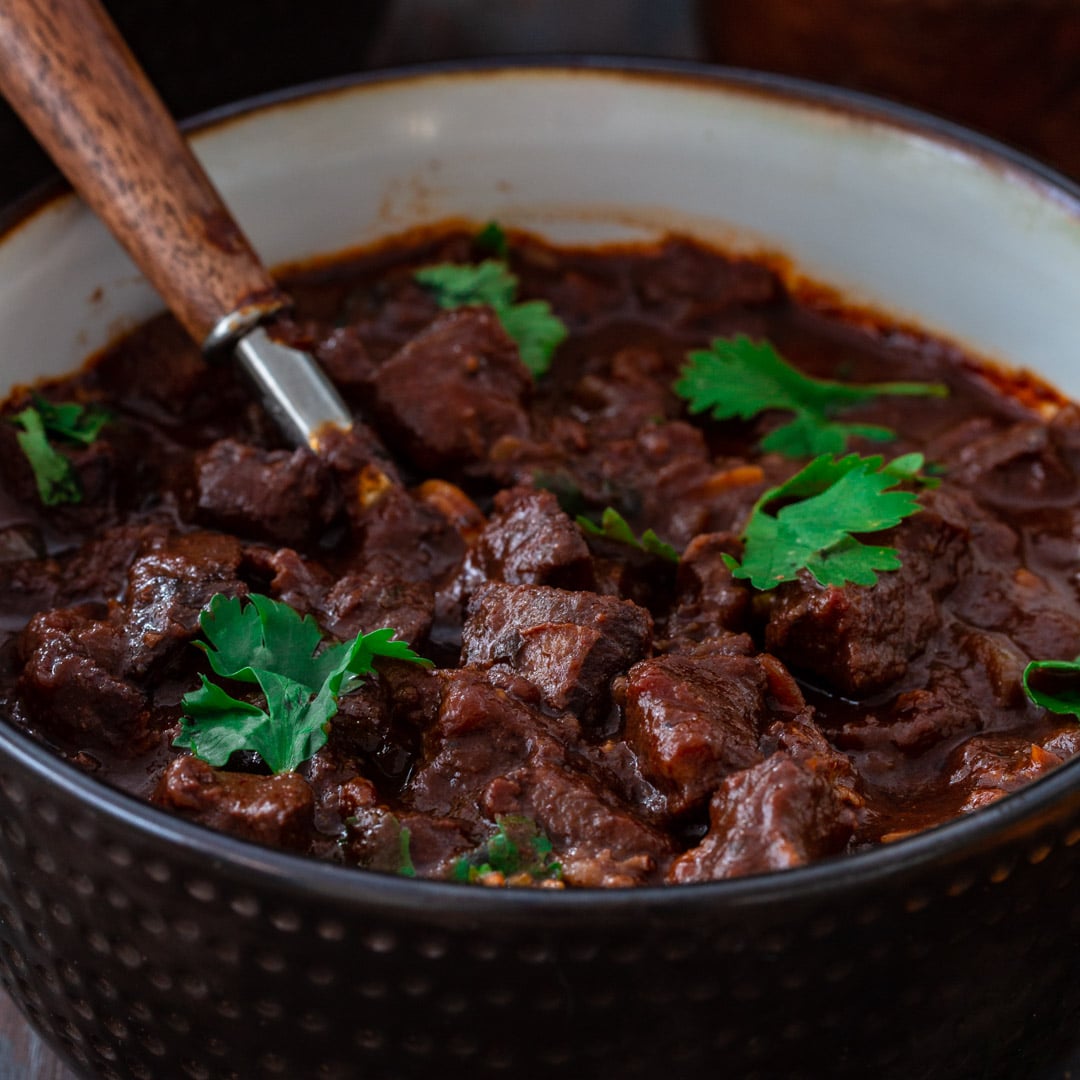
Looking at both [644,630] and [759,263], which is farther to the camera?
[759,263]

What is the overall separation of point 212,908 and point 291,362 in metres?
1.79

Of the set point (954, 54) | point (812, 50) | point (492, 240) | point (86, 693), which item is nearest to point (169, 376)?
point (492, 240)

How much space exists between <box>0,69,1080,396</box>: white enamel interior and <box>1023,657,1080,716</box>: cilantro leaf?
3.97 feet

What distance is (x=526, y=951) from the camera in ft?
6.55

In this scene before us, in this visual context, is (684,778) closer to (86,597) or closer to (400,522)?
(400,522)

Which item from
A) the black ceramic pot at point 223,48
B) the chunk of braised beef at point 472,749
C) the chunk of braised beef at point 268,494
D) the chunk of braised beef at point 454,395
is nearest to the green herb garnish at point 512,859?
the chunk of braised beef at point 472,749

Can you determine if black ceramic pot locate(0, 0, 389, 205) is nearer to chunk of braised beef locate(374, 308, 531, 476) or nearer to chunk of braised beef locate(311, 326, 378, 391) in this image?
chunk of braised beef locate(311, 326, 378, 391)

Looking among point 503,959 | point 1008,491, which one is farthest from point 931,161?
point 503,959

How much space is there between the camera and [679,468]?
3.54 m

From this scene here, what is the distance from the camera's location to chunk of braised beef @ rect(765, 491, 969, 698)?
117 inches

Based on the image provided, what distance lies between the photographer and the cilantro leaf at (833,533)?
9.99 feet

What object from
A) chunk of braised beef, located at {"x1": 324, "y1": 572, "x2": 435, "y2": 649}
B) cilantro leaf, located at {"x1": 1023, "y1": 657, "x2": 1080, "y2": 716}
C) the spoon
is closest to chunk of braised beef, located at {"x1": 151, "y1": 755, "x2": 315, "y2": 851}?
chunk of braised beef, located at {"x1": 324, "y1": 572, "x2": 435, "y2": 649}

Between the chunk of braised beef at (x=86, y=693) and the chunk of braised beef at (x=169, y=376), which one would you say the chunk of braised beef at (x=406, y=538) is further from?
the chunk of braised beef at (x=169, y=376)

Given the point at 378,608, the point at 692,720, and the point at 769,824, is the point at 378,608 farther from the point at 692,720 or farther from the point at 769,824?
the point at 769,824
